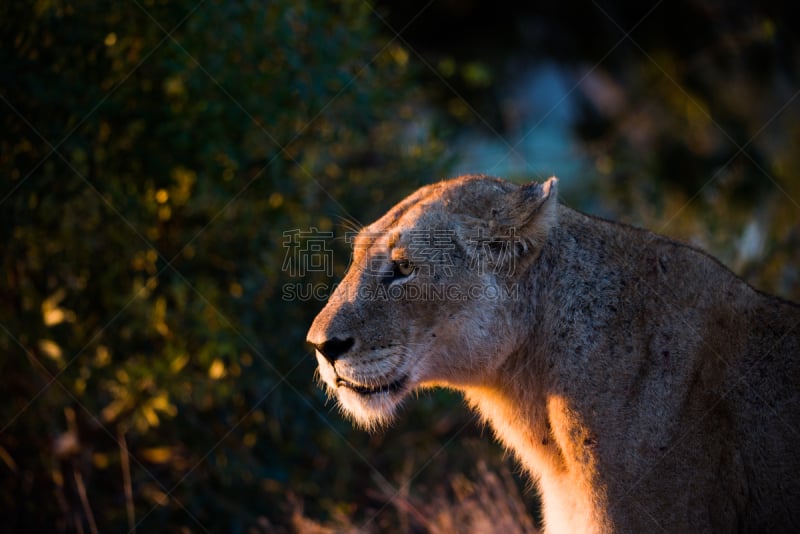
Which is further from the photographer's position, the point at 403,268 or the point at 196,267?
the point at 196,267

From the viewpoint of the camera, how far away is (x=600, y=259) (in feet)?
13.3

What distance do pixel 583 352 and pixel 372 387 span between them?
97 cm

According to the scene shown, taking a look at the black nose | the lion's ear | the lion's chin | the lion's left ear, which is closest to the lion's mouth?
the lion's chin

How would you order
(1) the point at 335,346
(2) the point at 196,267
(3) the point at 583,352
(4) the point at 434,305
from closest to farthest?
1. (3) the point at 583,352
2. (1) the point at 335,346
3. (4) the point at 434,305
4. (2) the point at 196,267

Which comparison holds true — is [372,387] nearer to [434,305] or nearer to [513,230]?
[434,305]

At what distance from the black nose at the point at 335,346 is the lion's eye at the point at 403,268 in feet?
1.28

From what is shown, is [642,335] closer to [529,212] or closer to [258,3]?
[529,212]

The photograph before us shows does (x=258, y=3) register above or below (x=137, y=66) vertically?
above

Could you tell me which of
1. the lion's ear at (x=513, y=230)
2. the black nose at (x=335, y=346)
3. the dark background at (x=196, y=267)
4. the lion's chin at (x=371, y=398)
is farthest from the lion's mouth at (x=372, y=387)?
the dark background at (x=196, y=267)

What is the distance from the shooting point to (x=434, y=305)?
4.11m

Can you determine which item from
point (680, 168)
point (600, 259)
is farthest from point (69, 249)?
point (680, 168)

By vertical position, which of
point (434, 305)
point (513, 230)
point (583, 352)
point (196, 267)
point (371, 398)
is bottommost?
point (196, 267)

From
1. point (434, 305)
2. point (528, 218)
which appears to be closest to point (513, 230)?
point (528, 218)

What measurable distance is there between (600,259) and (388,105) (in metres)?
3.75
